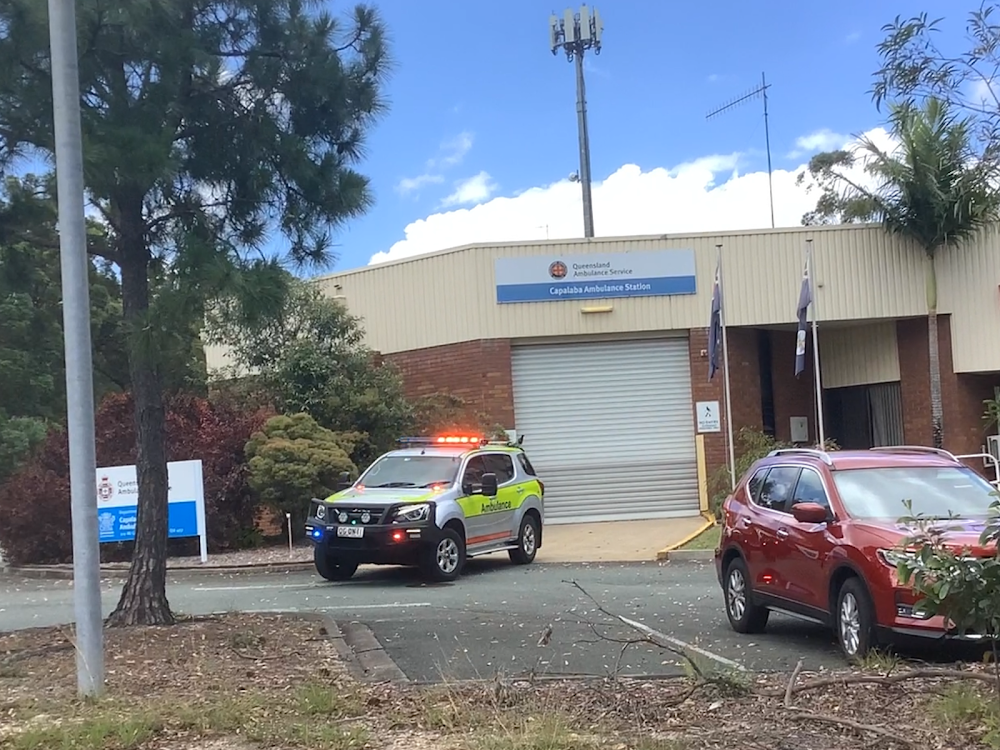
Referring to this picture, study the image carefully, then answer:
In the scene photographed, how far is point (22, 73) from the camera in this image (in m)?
9.00

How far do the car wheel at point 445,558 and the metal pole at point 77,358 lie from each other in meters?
7.71

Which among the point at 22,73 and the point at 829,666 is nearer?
the point at 829,666

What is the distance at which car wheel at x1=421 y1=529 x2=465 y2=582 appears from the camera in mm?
14625

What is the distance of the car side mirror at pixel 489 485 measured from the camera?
15.8m

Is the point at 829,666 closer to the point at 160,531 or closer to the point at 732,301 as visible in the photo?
the point at 160,531

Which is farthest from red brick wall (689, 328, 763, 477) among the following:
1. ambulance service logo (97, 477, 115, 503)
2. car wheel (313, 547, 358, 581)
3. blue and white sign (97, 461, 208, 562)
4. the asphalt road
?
ambulance service logo (97, 477, 115, 503)

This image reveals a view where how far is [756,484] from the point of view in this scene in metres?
10.5

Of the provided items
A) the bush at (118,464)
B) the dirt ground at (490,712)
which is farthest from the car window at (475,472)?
the dirt ground at (490,712)

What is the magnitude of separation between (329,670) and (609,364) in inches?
682

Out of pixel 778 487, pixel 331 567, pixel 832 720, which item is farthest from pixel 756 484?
pixel 331 567

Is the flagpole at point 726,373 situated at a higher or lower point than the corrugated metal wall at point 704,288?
lower

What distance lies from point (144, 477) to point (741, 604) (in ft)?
17.7

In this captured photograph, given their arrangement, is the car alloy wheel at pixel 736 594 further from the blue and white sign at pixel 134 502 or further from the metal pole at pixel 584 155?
the metal pole at pixel 584 155

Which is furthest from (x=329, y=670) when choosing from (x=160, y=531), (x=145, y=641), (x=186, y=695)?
(x=160, y=531)
